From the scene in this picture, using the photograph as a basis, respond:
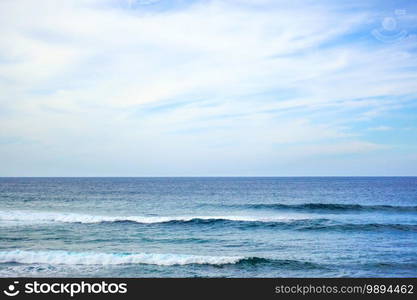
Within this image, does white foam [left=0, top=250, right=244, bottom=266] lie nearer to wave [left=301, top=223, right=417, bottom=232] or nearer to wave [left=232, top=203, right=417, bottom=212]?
wave [left=301, top=223, right=417, bottom=232]

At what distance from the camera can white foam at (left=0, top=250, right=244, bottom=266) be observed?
14438 millimetres

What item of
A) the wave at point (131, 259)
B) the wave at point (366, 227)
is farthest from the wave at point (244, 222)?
the wave at point (131, 259)

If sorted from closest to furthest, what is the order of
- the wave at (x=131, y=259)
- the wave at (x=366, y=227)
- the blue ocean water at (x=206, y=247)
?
the blue ocean water at (x=206, y=247), the wave at (x=131, y=259), the wave at (x=366, y=227)

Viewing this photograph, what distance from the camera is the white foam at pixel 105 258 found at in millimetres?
14438

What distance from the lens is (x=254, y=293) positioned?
659cm

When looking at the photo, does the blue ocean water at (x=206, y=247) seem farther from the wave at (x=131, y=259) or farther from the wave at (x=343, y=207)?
the wave at (x=343, y=207)

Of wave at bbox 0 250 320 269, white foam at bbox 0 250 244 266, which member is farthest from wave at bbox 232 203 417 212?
white foam at bbox 0 250 244 266

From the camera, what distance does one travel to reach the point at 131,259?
14.7m

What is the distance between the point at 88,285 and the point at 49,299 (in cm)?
61

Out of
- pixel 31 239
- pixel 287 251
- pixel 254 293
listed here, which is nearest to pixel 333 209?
pixel 287 251

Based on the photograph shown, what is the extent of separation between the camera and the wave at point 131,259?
1439 centimetres

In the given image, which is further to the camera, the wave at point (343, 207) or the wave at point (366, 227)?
the wave at point (343, 207)

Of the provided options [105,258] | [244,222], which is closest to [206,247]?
[105,258]

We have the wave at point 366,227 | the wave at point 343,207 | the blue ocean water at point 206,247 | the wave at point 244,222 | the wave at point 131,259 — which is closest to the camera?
the blue ocean water at point 206,247
